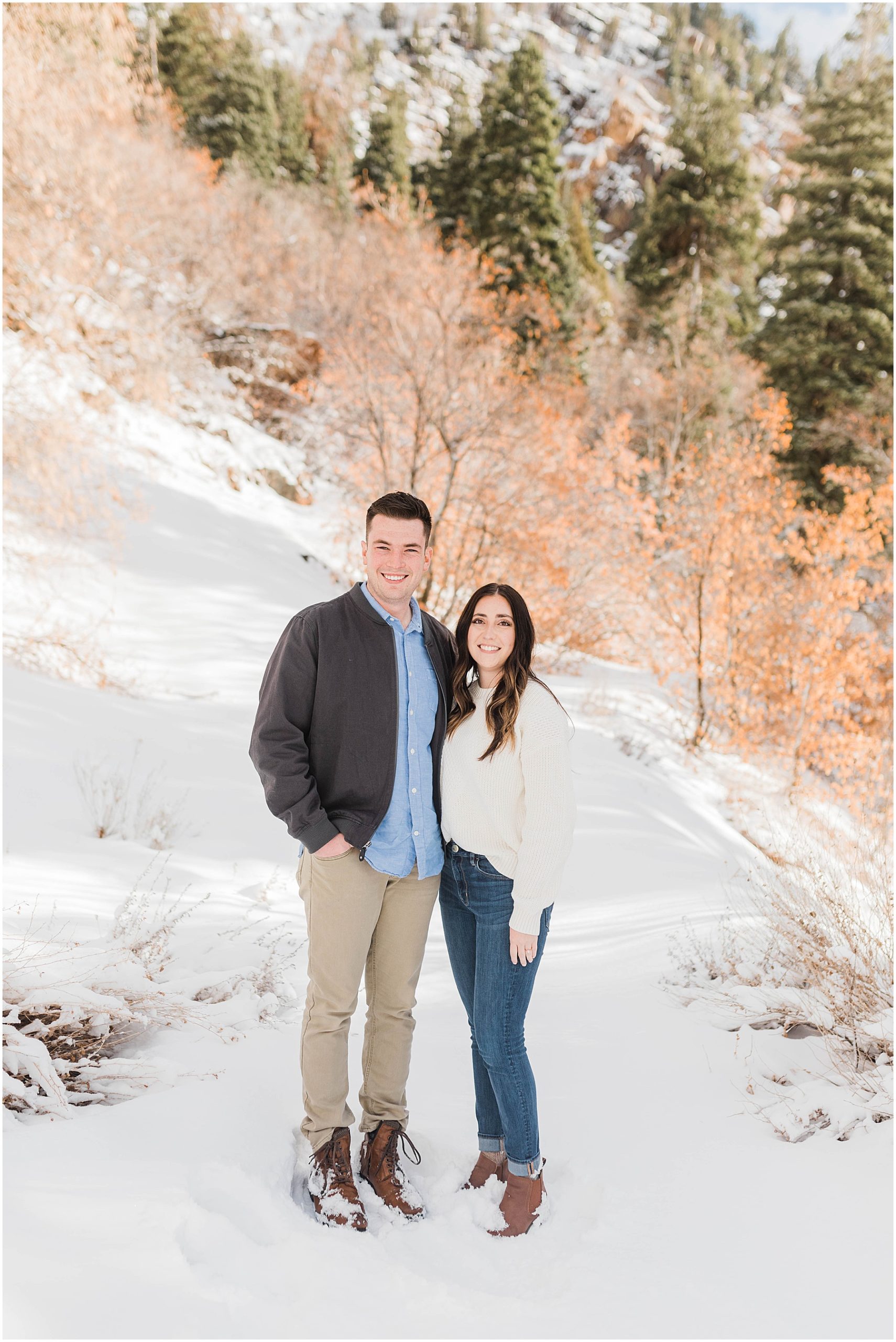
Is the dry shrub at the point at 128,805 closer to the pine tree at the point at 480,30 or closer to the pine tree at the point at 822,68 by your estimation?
the pine tree at the point at 822,68

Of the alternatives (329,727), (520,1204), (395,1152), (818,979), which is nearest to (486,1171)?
(520,1204)

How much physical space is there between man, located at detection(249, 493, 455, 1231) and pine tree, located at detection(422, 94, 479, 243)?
25.4 metres

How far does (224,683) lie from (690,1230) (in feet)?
26.7

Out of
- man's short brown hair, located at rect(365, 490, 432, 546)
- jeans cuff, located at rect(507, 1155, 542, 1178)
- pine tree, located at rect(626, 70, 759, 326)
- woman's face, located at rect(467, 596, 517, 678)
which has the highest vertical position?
pine tree, located at rect(626, 70, 759, 326)

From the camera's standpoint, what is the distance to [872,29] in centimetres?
1767

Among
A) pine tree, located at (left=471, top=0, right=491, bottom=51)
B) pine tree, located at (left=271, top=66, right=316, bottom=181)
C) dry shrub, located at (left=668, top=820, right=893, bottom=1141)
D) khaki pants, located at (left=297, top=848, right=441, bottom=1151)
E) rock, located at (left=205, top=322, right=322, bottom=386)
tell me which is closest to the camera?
khaki pants, located at (left=297, top=848, right=441, bottom=1151)

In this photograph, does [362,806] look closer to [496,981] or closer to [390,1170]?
[496,981]

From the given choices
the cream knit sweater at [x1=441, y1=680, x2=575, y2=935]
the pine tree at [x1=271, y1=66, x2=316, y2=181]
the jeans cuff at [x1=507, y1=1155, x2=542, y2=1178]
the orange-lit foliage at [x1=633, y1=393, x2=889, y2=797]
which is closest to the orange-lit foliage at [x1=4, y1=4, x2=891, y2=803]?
the orange-lit foliage at [x1=633, y1=393, x2=889, y2=797]

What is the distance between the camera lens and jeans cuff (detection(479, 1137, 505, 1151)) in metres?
2.55

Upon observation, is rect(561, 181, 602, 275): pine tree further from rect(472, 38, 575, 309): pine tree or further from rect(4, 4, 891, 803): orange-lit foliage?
rect(4, 4, 891, 803): orange-lit foliage

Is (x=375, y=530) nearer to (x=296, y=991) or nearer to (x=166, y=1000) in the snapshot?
(x=166, y=1000)

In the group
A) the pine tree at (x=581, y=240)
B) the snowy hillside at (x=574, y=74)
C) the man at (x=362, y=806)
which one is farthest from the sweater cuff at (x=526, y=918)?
the snowy hillside at (x=574, y=74)

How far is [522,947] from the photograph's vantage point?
2260mm

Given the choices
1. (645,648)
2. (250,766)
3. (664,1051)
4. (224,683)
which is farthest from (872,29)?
(664,1051)
